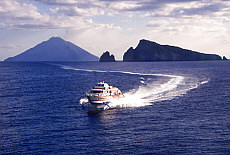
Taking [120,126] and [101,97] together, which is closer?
[120,126]

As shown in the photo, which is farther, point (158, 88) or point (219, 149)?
point (158, 88)

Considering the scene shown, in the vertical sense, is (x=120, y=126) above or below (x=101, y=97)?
below

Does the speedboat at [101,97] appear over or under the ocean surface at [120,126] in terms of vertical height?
over

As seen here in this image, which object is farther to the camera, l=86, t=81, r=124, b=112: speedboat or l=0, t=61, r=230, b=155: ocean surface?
l=86, t=81, r=124, b=112: speedboat

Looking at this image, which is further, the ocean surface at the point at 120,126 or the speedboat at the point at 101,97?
the speedboat at the point at 101,97

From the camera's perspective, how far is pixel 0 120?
197 ft

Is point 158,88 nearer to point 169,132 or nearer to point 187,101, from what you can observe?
point 187,101

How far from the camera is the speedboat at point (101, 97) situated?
7201 cm

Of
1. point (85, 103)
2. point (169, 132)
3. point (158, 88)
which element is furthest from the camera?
point (158, 88)

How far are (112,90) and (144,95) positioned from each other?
16.8m

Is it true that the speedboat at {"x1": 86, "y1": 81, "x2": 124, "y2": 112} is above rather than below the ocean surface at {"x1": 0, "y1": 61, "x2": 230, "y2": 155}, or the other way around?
above

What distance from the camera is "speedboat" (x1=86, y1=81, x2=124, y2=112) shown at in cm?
7201

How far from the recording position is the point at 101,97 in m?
73.9

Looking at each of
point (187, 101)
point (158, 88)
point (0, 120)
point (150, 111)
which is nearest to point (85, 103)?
point (150, 111)
